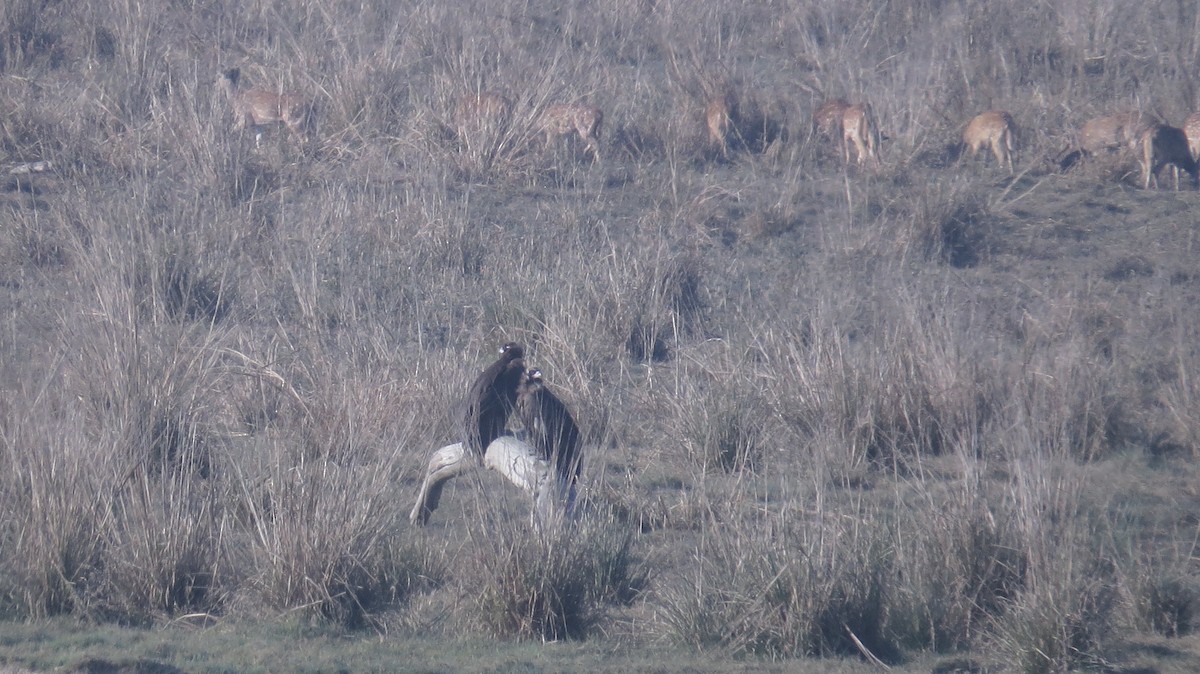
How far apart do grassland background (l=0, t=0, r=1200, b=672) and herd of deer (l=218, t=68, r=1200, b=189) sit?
0.27 meters

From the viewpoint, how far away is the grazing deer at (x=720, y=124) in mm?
15562

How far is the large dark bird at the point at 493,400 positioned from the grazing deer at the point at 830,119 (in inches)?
363

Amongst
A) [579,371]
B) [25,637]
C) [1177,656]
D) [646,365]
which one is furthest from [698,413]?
[25,637]

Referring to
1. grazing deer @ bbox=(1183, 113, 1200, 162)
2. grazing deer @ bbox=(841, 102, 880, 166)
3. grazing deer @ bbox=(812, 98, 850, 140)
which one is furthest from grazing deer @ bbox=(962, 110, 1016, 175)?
grazing deer @ bbox=(1183, 113, 1200, 162)

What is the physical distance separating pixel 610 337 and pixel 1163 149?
25.9 ft

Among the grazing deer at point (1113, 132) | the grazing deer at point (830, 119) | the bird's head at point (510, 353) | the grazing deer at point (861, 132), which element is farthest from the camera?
the grazing deer at point (830, 119)

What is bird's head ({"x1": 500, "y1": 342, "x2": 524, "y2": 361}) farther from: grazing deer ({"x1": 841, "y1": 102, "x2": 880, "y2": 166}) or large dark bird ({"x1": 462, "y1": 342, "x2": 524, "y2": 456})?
grazing deer ({"x1": 841, "y1": 102, "x2": 880, "y2": 166})

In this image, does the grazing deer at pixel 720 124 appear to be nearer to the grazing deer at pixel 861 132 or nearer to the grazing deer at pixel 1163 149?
the grazing deer at pixel 861 132

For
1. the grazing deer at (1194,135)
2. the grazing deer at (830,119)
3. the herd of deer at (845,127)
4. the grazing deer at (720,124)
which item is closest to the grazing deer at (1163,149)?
the herd of deer at (845,127)

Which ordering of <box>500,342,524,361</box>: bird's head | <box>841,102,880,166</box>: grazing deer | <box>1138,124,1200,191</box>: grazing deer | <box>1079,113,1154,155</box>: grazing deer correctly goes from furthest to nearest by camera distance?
1. <box>841,102,880,166</box>: grazing deer
2. <box>1079,113,1154,155</box>: grazing deer
3. <box>1138,124,1200,191</box>: grazing deer
4. <box>500,342,524,361</box>: bird's head

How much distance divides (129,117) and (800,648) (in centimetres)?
1224

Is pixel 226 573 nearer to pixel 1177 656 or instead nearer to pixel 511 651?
pixel 511 651

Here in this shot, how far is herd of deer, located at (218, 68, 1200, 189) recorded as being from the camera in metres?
14.7

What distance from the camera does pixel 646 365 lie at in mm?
10766
